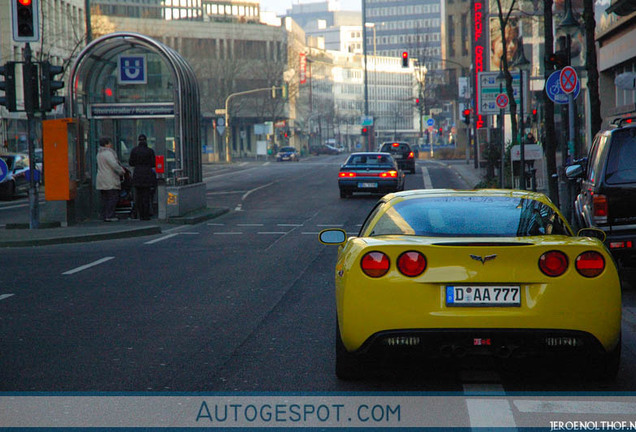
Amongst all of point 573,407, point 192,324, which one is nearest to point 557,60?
point 192,324

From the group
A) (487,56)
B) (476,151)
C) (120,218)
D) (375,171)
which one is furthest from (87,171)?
(487,56)

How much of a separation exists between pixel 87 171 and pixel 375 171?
10769mm

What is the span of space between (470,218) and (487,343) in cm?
103

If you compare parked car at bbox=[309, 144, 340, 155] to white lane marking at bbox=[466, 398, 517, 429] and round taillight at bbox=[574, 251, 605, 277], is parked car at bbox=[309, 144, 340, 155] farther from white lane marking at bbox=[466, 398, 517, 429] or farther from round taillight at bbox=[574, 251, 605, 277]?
white lane marking at bbox=[466, 398, 517, 429]

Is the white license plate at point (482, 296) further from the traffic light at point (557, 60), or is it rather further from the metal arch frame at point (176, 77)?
the metal arch frame at point (176, 77)

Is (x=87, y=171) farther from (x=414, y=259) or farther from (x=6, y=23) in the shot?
(x=6, y=23)

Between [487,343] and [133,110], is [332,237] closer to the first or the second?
[487,343]

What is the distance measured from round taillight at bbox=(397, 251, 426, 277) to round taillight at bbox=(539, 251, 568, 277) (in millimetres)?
715

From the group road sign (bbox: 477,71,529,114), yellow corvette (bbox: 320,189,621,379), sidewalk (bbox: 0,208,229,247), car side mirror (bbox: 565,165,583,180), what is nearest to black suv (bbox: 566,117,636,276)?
car side mirror (bbox: 565,165,583,180)

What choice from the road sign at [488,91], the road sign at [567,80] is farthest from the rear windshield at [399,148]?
the road sign at [567,80]

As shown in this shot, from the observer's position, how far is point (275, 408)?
6.25m

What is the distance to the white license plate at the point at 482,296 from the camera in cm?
655

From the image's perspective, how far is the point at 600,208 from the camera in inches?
472
